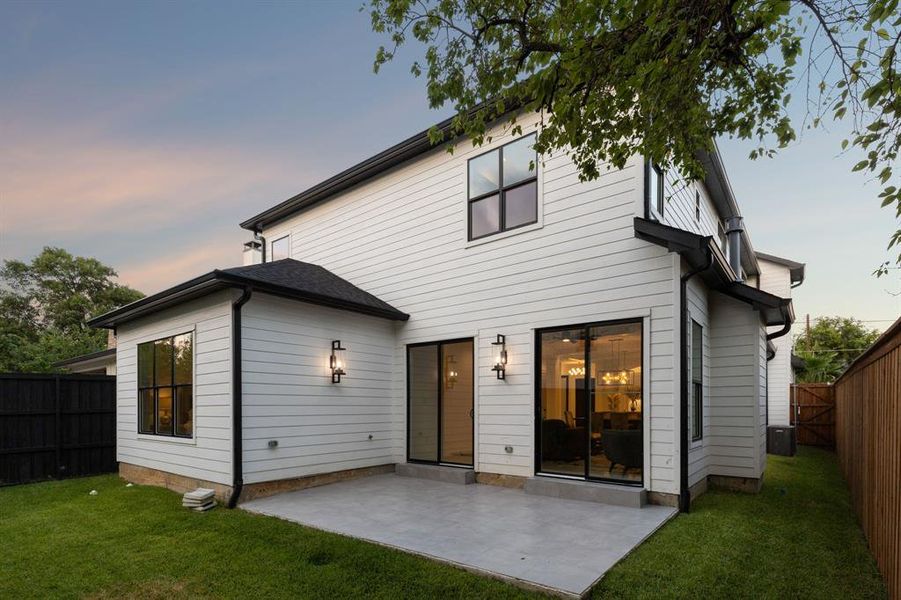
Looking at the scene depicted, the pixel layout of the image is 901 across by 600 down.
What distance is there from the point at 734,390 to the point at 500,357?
3623 mm

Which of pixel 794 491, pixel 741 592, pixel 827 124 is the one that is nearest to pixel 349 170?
pixel 827 124

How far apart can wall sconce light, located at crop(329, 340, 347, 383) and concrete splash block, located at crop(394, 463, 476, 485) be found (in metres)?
1.94

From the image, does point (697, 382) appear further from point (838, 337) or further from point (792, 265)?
point (838, 337)

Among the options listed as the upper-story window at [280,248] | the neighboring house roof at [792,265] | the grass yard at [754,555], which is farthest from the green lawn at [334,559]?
the neighboring house roof at [792,265]

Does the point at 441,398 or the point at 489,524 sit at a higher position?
the point at 441,398

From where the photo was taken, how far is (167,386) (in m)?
7.75

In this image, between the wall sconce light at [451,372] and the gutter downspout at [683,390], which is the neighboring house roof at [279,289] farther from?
the gutter downspout at [683,390]

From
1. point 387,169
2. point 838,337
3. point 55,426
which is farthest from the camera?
point 838,337

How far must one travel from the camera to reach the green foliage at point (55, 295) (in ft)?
84.3

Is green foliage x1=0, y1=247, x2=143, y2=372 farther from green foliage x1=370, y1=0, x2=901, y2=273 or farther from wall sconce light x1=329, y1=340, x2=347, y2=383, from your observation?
green foliage x1=370, y1=0, x2=901, y2=273

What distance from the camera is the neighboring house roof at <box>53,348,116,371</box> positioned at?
12055mm

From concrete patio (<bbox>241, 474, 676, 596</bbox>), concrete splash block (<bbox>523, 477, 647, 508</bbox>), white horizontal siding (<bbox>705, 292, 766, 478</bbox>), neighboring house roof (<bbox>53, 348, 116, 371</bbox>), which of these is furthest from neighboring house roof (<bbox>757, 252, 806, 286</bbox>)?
neighboring house roof (<bbox>53, 348, 116, 371</bbox>)

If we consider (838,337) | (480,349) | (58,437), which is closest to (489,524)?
(480,349)

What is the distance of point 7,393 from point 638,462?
406 inches
